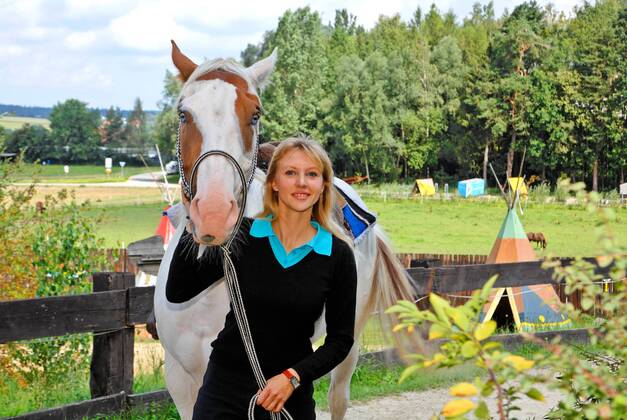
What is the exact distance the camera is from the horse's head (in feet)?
8.89

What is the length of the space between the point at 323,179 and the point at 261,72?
1.17 metres

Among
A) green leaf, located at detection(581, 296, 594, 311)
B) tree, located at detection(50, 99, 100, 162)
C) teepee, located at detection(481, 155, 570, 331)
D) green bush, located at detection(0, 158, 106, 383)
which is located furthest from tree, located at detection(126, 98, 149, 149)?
green leaf, located at detection(581, 296, 594, 311)

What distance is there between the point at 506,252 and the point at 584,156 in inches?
1718

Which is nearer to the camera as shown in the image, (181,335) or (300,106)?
(181,335)

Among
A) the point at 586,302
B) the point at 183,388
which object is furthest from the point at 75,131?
the point at 586,302

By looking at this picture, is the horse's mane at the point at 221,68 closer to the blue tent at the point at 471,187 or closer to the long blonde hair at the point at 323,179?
the long blonde hair at the point at 323,179

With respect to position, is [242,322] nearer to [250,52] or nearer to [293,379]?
[293,379]

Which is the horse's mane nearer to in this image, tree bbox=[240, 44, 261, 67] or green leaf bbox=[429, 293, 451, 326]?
green leaf bbox=[429, 293, 451, 326]

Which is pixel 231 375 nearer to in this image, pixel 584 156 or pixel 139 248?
pixel 139 248

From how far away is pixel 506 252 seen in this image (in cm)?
1271

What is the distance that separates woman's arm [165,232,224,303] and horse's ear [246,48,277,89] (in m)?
1.22

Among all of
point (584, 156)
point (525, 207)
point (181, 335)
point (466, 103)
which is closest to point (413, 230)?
point (525, 207)

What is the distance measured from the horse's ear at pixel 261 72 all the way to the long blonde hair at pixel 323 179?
0.96 m

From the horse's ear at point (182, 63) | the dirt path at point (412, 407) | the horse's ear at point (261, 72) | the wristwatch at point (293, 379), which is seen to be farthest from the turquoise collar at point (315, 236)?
the dirt path at point (412, 407)
